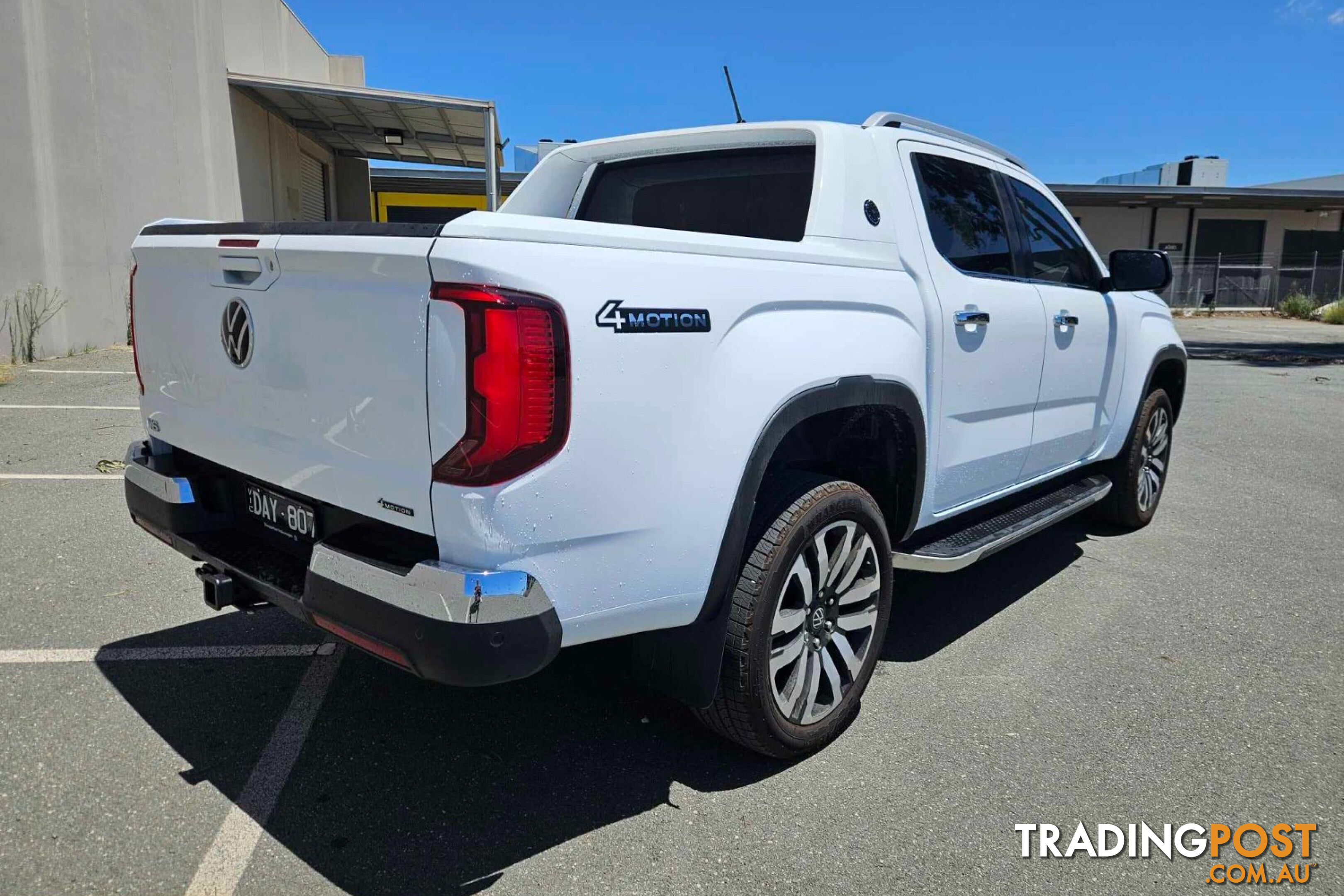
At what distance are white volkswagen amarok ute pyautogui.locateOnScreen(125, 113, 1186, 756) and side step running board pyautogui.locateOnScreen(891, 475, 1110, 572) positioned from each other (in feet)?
0.08

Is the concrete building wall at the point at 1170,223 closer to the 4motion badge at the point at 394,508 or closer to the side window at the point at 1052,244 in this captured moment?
the side window at the point at 1052,244

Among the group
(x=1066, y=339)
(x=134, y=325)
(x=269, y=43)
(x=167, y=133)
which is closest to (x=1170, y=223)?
(x=269, y=43)

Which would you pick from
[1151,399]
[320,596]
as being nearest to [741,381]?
[320,596]

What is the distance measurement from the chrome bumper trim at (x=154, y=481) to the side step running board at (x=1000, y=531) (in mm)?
2376

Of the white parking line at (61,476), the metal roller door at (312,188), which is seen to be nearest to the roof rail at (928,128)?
the white parking line at (61,476)

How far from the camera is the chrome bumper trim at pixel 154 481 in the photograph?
3.00 m

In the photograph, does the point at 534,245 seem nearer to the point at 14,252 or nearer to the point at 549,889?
the point at 549,889

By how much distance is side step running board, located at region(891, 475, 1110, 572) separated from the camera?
3.46 meters

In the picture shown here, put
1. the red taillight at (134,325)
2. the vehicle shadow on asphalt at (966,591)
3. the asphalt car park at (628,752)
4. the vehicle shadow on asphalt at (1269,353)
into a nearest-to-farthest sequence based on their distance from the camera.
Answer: the asphalt car park at (628,752)
the red taillight at (134,325)
the vehicle shadow on asphalt at (966,591)
the vehicle shadow on asphalt at (1269,353)

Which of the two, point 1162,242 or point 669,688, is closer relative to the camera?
point 669,688

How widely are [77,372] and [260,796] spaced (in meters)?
9.95

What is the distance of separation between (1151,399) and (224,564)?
5.01 meters

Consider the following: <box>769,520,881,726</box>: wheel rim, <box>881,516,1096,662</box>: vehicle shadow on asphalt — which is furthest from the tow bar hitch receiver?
<box>881,516,1096,662</box>: vehicle shadow on asphalt

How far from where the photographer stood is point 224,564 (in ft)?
9.24
